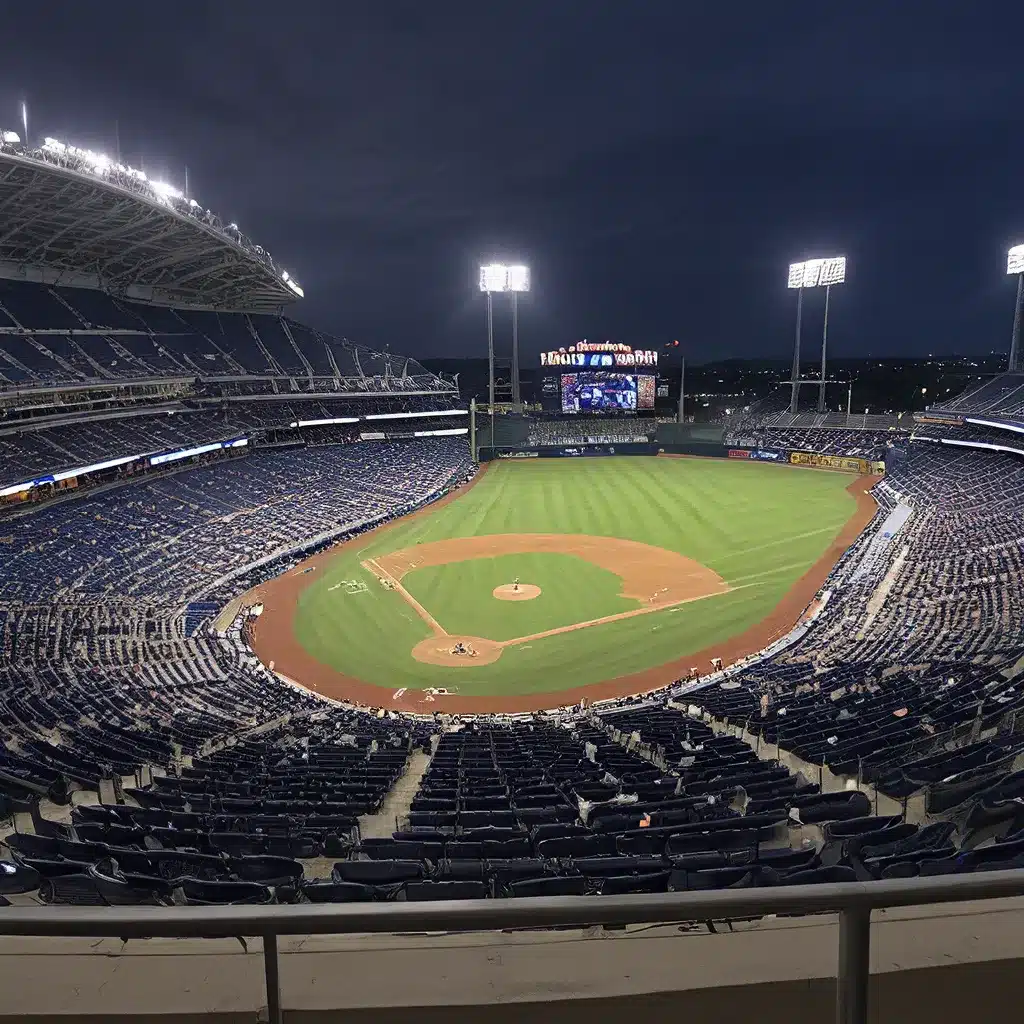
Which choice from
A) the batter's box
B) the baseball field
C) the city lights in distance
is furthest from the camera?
the city lights in distance

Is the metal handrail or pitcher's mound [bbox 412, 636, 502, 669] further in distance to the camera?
pitcher's mound [bbox 412, 636, 502, 669]

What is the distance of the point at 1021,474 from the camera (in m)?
52.9

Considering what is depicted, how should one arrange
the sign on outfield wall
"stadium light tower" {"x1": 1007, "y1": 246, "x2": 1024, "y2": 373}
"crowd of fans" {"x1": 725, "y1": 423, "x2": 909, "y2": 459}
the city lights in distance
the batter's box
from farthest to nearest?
the city lights in distance < "crowd of fans" {"x1": 725, "y1": 423, "x2": 909, "y2": 459} < the sign on outfield wall < "stadium light tower" {"x1": 1007, "y1": 246, "x2": 1024, "y2": 373} < the batter's box

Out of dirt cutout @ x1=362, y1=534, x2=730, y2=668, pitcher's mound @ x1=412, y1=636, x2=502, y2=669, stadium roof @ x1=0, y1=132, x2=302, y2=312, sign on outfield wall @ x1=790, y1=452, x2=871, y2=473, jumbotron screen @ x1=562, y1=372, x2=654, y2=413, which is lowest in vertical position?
pitcher's mound @ x1=412, y1=636, x2=502, y2=669

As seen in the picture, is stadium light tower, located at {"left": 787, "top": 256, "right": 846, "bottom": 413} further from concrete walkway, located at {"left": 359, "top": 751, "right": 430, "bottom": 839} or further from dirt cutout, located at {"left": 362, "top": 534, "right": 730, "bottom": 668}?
concrete walkway, located at {"left": 359, "top": 751, "right": 430, "bottom": 839}

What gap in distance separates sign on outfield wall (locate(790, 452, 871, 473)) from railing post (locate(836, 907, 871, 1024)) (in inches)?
3142

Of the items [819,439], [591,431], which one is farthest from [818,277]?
[591,431]

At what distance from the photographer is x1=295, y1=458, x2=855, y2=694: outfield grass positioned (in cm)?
3008

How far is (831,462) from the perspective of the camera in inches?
3071

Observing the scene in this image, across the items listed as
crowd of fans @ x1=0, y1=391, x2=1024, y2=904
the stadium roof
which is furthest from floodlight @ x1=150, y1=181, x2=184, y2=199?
crowd of fans @ x1=0, y1=391, x2=1024, y2=904

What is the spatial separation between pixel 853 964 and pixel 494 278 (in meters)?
91.2

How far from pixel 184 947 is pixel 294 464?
212 feet

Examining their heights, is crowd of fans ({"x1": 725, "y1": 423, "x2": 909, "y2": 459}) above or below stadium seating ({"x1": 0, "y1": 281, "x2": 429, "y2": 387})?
below

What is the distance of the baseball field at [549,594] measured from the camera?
28984 mm
